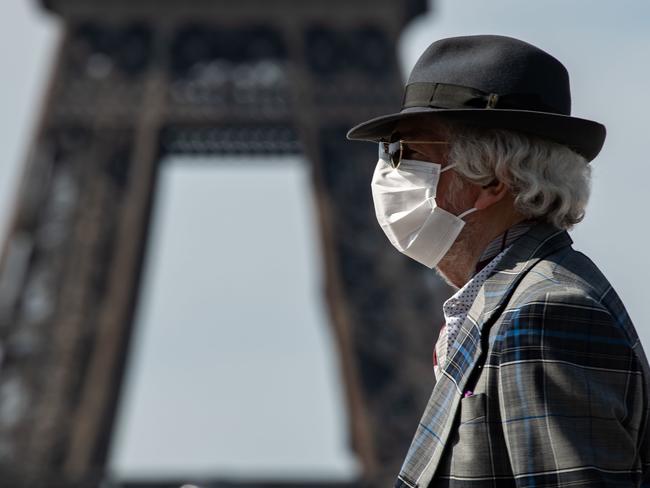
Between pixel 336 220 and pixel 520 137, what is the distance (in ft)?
70.2

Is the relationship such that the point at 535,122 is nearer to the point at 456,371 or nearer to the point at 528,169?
the point at 528,169

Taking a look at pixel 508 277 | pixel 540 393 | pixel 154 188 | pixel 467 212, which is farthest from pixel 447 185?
pixel 154 188

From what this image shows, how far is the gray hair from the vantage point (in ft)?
9.66

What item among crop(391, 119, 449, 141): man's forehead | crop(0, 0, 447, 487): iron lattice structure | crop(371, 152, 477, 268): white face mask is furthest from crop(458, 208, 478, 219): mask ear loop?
crop(0, 0, 447, 487): iron lattice structure

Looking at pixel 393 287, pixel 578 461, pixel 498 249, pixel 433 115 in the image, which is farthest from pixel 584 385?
pixel 393 287

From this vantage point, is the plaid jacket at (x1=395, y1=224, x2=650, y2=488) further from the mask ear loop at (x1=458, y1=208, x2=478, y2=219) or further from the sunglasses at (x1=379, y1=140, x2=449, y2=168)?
the sunglasses at (x1=379, y1=140, x2=449, y2=168)

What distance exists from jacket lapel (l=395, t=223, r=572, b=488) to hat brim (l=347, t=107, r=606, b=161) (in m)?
0.25

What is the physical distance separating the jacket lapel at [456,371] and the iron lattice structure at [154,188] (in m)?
19.7

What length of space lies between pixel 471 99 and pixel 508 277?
0.39m

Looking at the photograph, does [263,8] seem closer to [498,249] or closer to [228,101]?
[228,101]

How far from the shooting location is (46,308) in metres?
23.5

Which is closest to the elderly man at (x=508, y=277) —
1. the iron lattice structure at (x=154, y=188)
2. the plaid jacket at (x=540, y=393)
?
the plaid jacket at (x=540, y=393)

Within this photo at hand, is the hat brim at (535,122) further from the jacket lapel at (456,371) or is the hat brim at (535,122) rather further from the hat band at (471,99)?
the jacket lapel at (456,371)

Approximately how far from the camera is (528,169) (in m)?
2.95
